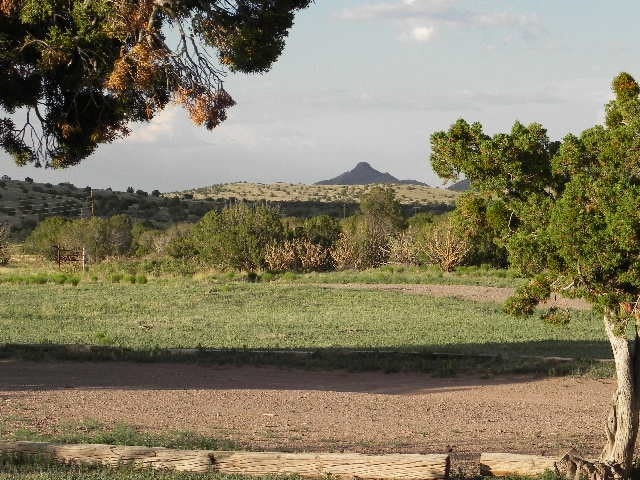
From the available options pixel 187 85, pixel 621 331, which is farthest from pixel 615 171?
pixel 187 85

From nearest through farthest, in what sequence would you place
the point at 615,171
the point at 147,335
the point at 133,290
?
the point at 615,171, the point at 147,335, the point at 133,290

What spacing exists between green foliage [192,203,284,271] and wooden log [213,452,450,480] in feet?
113

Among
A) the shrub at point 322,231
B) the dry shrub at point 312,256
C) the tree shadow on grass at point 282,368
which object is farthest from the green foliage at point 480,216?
the shrub at point 322,231

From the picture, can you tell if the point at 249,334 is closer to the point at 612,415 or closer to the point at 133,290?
the point at 133,290

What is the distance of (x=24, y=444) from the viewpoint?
9062 mm

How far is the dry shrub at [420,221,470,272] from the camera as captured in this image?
1730 inches

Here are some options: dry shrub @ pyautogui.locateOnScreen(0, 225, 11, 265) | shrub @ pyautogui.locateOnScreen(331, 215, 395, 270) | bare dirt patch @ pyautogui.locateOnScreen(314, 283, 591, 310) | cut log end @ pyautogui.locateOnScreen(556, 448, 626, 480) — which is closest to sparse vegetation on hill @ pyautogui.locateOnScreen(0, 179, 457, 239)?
dry shrub @ pyautogui.locateOnScreen(0, 225, 11, 265)

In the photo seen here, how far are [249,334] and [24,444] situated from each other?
550 inches

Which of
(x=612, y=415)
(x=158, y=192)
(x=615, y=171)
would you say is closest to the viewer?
(x=615, y=171)

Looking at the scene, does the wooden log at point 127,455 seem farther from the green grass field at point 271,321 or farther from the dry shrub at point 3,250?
the dry shrub at point 3,250

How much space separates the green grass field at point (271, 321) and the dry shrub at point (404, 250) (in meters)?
12.6

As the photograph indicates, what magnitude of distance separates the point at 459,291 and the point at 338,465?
24.9m

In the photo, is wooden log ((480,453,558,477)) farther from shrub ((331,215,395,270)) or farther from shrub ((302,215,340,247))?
shrub ((302,215,340,247))

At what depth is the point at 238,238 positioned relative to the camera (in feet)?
142
